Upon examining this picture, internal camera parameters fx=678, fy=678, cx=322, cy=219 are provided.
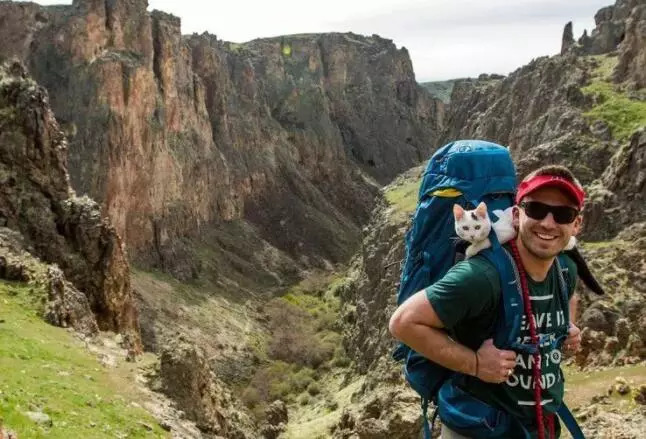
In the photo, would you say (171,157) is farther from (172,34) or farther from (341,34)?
(341,34)

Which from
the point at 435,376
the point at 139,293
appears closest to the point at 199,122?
the point at 139,293

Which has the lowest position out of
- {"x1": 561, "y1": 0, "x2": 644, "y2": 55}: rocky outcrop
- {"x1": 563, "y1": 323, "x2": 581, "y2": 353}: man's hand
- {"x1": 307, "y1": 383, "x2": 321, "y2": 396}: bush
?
{"x1": 307, "y1": 383, "x2": 321, "y2": 396}: bush

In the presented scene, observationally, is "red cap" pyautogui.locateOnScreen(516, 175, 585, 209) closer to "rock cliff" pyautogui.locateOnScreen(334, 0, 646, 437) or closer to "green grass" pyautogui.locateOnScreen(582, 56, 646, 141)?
"rock cliff" pyautogui.locateOnScreen(334, 0, 646, 437)

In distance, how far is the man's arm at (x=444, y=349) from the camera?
14.3 ft

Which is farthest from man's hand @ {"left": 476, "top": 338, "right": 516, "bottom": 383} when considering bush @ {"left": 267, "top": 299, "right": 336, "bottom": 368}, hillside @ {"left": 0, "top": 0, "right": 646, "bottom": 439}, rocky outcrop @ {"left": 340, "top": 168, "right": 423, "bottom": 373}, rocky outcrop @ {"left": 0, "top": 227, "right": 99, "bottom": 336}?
bush @ {"left": 267, "top": 299, "right": 336, "bottom": 368}

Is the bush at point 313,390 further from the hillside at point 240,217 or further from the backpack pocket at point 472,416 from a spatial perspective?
the backpack pocket at point 472,416

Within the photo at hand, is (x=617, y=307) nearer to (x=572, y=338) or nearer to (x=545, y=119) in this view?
(x=572, y=338)

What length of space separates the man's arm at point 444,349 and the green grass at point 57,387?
8.47 m

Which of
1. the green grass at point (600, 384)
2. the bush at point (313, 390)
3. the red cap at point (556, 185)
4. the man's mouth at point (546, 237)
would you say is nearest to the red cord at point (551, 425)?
the man's mouth at point (546, 237)

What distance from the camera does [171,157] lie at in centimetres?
7194

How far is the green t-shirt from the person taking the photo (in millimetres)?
4312

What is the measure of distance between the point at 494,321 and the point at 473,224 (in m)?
0.66

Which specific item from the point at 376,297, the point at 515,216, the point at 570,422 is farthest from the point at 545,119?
the point at 570,422

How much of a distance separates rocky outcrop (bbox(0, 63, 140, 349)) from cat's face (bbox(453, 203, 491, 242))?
21917mm
